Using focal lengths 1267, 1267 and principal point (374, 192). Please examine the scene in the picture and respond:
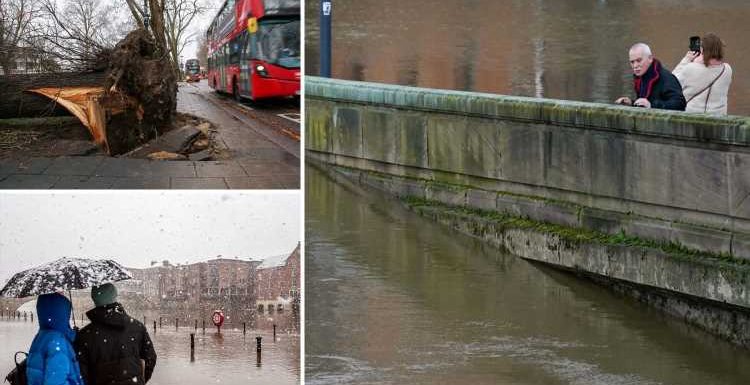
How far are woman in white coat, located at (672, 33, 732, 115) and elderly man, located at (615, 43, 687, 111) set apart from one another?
0.83ft

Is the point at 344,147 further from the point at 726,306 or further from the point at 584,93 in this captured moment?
the point at 726,306

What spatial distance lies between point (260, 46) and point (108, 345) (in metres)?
1.56

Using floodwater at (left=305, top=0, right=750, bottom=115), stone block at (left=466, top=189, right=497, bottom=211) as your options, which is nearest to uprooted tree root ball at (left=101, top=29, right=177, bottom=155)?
stone block at (left=466, top=189, right=497, bottom=211)

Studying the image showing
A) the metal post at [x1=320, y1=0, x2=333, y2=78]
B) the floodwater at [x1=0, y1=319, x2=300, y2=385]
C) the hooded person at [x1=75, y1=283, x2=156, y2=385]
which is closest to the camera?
the hooded person at [x1=75, y1=283, x2=156, y2=385]

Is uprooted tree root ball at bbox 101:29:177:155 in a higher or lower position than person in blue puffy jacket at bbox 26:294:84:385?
higher

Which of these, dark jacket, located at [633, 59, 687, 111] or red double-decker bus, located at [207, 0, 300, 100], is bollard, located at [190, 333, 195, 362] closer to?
red double-decker bus, located at [207, 0, 300, 100]

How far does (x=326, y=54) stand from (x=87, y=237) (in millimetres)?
9486

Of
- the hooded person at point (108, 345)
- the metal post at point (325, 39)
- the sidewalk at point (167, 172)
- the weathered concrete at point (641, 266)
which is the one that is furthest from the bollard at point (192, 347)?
the metal post at point (325, 39)

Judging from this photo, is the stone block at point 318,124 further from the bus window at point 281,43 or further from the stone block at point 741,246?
the bus window at point 281,43

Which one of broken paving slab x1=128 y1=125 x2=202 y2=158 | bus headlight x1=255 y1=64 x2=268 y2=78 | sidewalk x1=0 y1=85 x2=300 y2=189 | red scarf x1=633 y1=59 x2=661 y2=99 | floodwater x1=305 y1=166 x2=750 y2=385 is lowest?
floodwater x1=305 y1=166 x2=750 y2=385

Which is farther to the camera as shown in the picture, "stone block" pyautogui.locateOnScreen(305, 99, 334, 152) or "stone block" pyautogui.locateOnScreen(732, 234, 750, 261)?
"stone block" pyautogui.locateOnScreen(305, 99, 334, 152)

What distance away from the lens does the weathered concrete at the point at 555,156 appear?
27.8 ft

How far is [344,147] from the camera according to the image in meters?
12.9

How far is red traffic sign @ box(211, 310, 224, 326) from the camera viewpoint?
17.8ft
